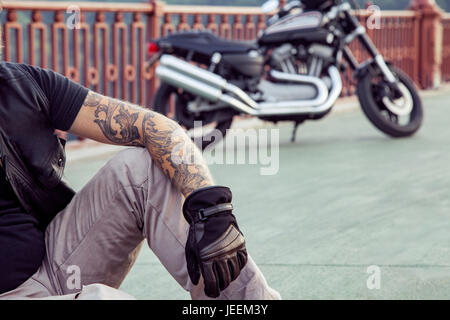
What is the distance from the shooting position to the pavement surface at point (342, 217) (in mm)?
3625

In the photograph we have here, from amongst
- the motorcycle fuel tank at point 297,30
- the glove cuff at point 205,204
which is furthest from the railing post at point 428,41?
the glove cuff at point 205,204

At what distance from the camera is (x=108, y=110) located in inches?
105

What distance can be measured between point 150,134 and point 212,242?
0.46 meters

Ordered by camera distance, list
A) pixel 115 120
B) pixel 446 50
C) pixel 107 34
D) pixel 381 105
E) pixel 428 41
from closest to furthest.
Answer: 1. pixel 115 120
2. pixel 381 105
3. pixel 107 34
4. pixel 428 41
5. pixel 446 50

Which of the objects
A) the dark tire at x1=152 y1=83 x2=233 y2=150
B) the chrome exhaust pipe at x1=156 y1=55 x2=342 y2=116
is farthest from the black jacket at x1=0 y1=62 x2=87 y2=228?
the dark tire at x1=152 y1=83 x2=233 y2=150

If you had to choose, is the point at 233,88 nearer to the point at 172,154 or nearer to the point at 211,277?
the point at 172,154

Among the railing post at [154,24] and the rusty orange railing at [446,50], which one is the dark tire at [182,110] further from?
the rusty orange railing at [446,50]

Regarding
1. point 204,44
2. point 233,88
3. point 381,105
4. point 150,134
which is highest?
point 150,134

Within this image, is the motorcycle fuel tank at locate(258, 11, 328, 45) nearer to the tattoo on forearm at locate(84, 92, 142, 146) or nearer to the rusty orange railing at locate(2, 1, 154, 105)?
the rusty orange railing at locate(2, 1, 154, 105)

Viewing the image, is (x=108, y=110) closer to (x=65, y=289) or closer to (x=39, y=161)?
(x=39, y=161)

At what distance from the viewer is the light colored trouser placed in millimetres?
2385

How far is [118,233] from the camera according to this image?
2539mm

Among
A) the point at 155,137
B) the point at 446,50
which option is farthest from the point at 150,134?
the point at 446,50

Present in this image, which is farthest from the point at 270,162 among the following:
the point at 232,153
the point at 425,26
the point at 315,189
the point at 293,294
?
the point at 425,26
